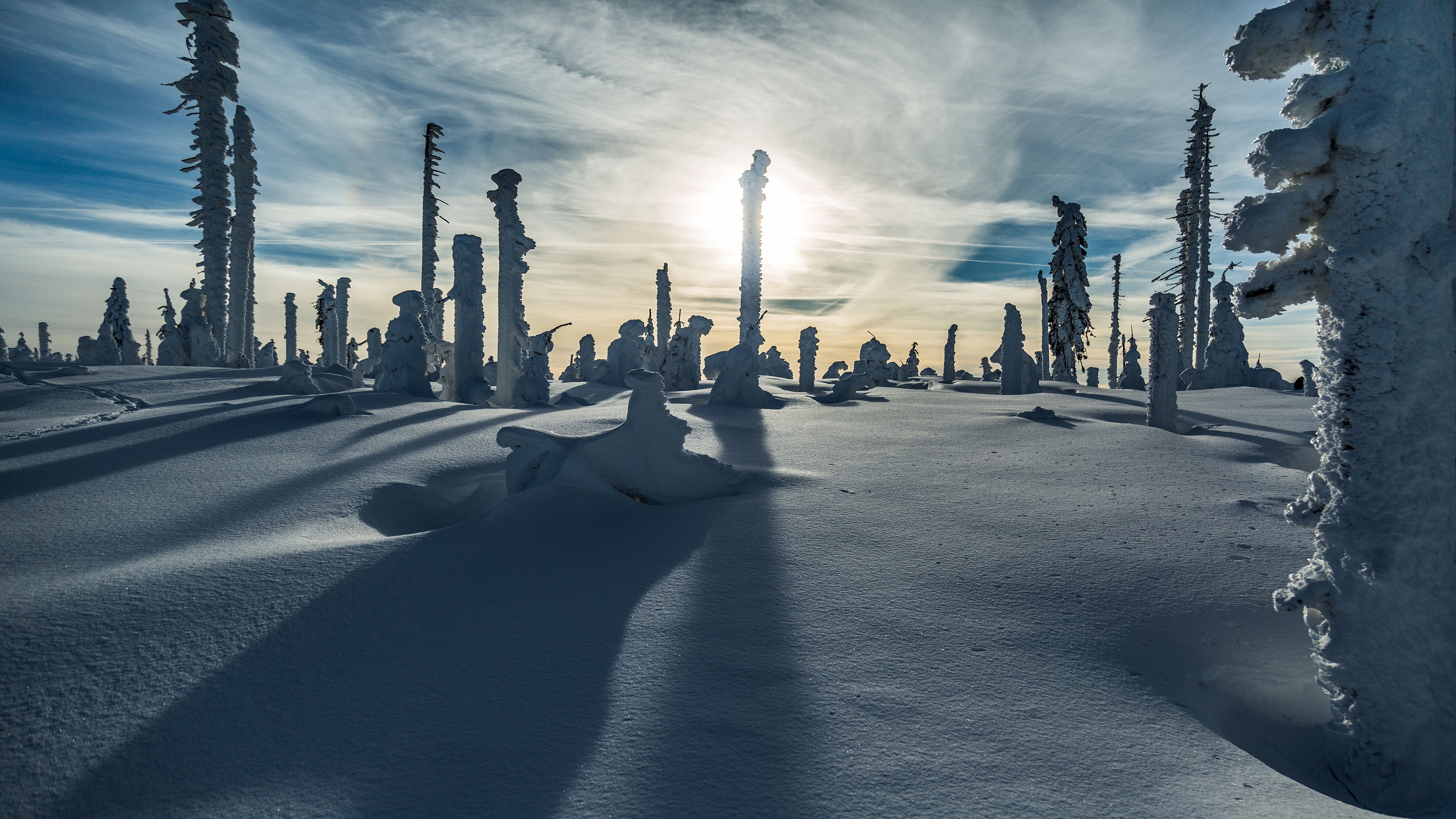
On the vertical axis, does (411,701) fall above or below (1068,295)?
below

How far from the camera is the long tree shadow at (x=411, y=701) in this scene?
1.64m

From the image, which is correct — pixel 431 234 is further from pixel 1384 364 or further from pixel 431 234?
pixel 1384 364

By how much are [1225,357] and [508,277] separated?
2330cm

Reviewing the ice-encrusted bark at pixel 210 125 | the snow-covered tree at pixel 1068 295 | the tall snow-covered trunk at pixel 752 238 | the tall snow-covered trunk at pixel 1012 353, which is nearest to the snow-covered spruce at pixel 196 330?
the ice-encrusted bark at pixel 210 125

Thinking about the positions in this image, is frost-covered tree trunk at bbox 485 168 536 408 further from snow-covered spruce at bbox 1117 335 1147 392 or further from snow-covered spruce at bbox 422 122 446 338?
snow-covered spruce at bbox 1117 335 1147 392

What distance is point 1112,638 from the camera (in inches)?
Answer: 99.0

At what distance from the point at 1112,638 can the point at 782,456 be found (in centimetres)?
378

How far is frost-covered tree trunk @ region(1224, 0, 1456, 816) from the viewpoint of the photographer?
2025 mm

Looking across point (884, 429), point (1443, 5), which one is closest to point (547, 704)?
point (1443, 5)

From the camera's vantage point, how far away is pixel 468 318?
12.6 m

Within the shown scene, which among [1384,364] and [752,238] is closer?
Answer: [1384,364]

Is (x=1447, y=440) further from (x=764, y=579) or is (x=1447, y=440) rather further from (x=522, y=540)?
(x=522, y=540)

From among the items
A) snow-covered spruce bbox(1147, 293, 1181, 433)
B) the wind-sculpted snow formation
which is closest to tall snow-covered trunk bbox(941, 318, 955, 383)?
snow-covered spruce bbox(1147, 293, 1181, 433)

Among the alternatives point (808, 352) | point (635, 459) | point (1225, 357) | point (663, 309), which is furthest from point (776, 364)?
point (635, 459)
